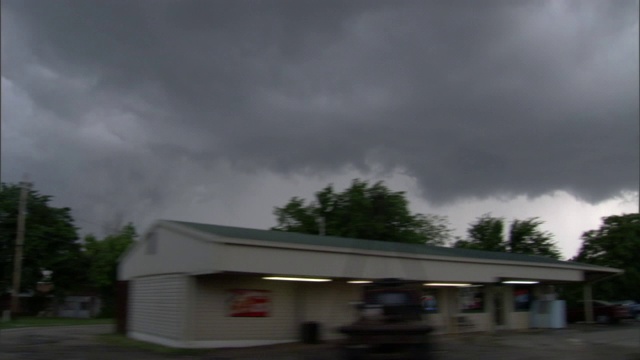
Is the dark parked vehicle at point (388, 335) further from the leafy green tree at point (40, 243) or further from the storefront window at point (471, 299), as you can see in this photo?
the leafy green tree at point (40, 243)

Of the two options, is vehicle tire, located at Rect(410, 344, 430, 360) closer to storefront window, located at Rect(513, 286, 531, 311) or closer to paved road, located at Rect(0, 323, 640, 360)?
paved road, located at Rect(0, 323, 640, 360)

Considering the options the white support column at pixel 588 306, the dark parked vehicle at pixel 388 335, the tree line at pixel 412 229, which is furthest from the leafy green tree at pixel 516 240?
the dark parked vehicle at pixel 388 335

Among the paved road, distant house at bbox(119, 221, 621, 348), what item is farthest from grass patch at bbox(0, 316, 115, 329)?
→ distant house at bbox(119, 221, 621, 348)

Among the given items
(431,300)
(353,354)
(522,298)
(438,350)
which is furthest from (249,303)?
(522,298)

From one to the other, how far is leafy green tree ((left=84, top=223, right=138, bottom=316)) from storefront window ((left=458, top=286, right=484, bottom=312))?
31893mm

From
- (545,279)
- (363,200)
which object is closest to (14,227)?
(363,200)

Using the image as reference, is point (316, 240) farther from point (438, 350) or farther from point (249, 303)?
point (438, 350)

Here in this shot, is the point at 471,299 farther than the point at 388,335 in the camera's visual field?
Yes

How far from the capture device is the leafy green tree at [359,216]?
54688 millimetres

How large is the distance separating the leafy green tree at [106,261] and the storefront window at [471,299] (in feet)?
105

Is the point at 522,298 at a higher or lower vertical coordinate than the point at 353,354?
higher

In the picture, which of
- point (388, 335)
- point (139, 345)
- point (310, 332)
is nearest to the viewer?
point (388, 335)

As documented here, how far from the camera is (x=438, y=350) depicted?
65.5ft

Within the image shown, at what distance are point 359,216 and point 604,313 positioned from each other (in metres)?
23.2
